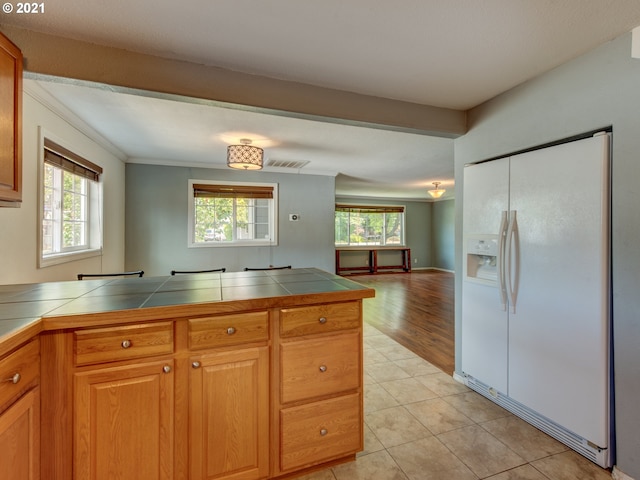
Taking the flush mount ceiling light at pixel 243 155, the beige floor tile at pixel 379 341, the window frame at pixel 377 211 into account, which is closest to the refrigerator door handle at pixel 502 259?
the beige floor tile at pixel 379 341

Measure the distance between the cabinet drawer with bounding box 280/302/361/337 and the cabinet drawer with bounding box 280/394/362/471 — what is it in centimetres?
38

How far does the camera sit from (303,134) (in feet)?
11.1

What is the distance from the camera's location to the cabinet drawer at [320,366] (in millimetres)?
1483

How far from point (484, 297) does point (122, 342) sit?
7.65ft

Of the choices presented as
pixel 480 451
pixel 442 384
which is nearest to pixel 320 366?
pixel 480 451

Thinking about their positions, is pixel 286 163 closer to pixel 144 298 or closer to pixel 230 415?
pixel 144 298

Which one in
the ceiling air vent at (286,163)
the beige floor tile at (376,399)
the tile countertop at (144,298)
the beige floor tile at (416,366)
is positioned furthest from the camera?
the ceiling air vent at (286,163)

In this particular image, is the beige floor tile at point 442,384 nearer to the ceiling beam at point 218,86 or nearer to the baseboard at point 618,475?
the baseboard at point 618,475

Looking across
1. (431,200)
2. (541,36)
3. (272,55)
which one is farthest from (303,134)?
(431,200)

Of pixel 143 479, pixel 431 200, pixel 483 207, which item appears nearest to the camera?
pixel 143 479

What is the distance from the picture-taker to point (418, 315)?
15.0 feet

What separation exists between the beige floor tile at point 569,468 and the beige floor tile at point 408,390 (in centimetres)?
78

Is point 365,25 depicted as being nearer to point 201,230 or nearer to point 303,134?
point 303,134

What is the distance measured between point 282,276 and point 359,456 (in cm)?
115
